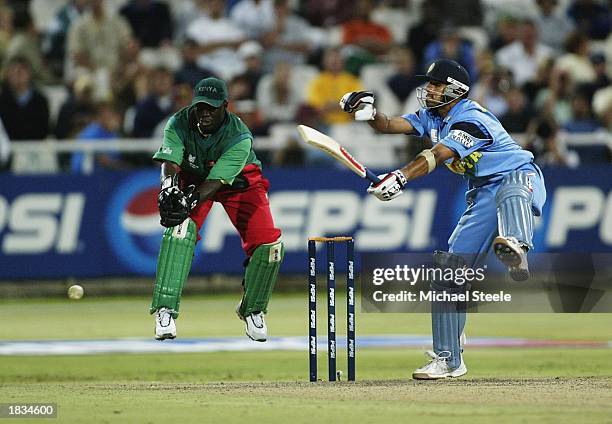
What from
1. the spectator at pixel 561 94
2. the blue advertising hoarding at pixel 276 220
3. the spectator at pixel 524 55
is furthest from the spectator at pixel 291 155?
the spectator at pixel 524 55

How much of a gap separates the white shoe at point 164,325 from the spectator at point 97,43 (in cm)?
957

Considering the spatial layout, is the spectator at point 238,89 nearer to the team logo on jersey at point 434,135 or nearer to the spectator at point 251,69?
the spectator at point 251,69

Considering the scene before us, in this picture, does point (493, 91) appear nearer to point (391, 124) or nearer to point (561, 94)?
point (561, 94)

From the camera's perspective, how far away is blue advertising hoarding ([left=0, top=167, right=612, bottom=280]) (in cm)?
1702

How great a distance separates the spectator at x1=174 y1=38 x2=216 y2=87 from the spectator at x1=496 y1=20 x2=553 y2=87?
14.7 ft

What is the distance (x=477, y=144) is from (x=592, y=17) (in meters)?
12.2

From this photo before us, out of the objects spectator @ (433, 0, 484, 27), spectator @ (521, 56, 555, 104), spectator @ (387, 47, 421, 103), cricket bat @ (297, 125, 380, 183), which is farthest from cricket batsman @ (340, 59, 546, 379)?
spectator @ (433, 0, 484, 27)

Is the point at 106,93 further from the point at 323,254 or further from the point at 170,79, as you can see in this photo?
the point at 323,254

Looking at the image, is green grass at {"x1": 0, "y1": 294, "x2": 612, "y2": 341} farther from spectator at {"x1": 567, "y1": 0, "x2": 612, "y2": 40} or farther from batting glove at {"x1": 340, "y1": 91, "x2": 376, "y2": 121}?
spectator at {"x1": 567, "y1": 0, "x2": 612, "y2": 40}

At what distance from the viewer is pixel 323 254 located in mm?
17453

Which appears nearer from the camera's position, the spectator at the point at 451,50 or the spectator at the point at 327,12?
the spectator at the point at 451,50

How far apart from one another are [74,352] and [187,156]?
333 centimetres

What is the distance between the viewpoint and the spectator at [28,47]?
62.2ft

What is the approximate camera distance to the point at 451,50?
18984 mm
